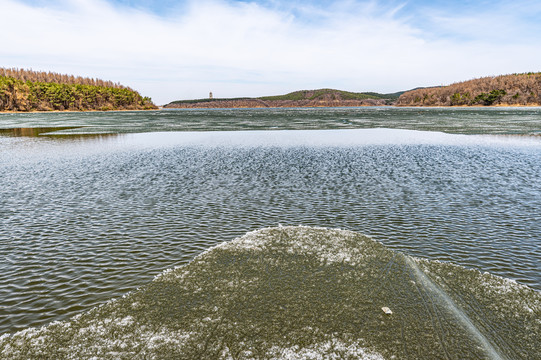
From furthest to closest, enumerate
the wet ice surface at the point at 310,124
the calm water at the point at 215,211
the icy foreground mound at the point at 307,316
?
1. the wet ice surface at the point at 310,124
2. the calm water at the point at 215,211
3. the icy foreground mound at the point at 307,316

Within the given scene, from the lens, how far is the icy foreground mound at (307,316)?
328 inches

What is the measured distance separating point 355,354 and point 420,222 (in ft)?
36.7

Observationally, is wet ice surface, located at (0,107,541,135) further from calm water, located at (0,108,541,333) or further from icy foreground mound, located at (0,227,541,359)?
icy foreground mound, located at (0,227,541,359)

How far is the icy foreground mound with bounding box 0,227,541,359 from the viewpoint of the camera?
833 cm

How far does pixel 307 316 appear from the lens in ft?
31.7

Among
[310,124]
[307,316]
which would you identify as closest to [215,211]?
[307,316]

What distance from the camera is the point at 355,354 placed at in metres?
8.14

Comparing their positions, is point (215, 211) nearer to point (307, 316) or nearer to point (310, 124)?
point (307, 316)

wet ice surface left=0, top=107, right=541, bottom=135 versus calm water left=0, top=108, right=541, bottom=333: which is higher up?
wet ice surface left=0, top=107, right=541, bottom=135

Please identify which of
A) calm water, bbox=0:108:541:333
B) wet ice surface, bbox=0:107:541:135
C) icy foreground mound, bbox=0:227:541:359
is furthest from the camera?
wet ice surface, bbox=0:107:541:135

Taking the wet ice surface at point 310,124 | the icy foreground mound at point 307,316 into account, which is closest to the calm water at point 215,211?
the icy foreground mound at point 307,316

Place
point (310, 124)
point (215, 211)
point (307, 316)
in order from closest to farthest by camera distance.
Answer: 1. point (307, 316)
2. point (215, 211)
3. point (310, 124)

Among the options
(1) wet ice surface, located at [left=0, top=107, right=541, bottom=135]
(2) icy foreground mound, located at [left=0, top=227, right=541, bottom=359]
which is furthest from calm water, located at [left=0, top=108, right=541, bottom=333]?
(1) wet ice surface, located at [left=0, top=107, right=541, bottom=135]

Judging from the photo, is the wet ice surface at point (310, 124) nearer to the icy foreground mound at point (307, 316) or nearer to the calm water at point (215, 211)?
the calm water at point (215, 211)
